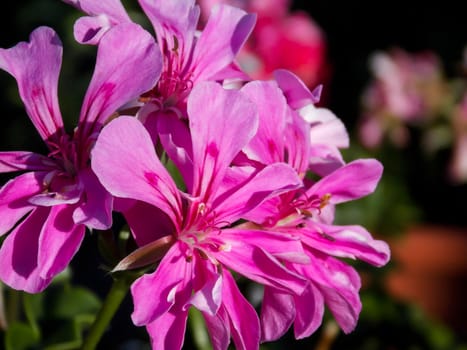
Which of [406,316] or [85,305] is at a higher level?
[85,305]

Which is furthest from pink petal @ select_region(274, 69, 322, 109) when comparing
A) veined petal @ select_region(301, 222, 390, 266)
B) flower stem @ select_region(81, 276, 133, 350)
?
flower stem @ select_region(81, 276, 133, 350)

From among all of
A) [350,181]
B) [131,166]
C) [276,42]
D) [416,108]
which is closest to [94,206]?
[131,166]

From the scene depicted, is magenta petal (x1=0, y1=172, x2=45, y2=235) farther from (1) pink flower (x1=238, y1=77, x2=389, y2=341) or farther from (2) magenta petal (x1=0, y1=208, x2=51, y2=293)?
(1) pink flower (x1=238, y1=77, x2=389, y2=341)

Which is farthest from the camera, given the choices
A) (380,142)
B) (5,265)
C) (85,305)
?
(380,142)

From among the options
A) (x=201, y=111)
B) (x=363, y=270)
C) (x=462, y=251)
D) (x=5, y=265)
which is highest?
(x=201, y=111)

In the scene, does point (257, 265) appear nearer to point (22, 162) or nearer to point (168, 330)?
point (168, 330)

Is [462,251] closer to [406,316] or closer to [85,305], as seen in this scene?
[406,316]

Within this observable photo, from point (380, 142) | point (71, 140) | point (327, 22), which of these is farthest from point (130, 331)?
point (327, 22)
